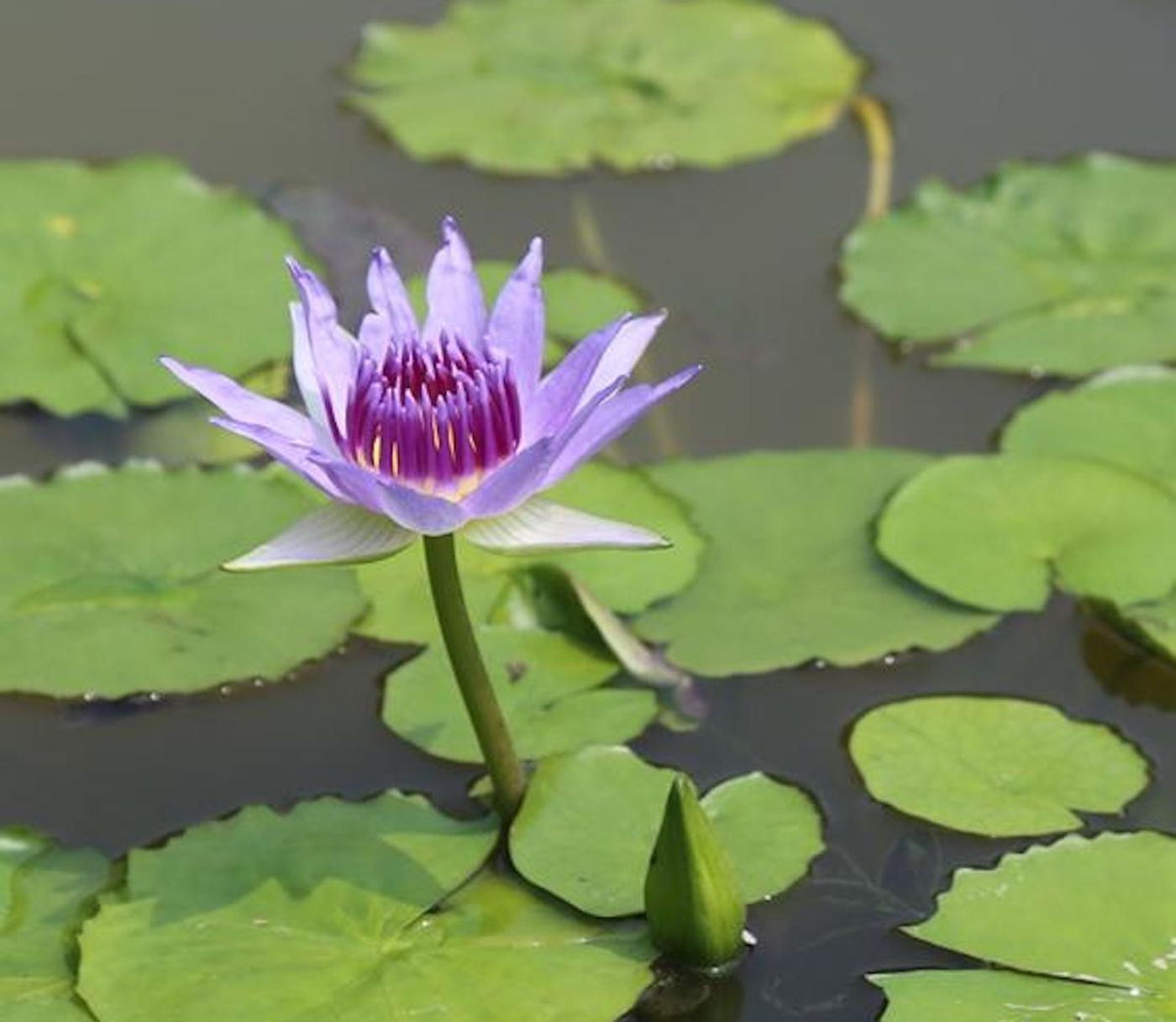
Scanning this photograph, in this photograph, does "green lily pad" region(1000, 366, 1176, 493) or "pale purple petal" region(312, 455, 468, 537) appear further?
"green lily pad" region(1000, 366, 1176, 493)

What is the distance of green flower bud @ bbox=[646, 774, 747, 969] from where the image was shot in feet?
8.12

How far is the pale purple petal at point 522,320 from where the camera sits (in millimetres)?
2564

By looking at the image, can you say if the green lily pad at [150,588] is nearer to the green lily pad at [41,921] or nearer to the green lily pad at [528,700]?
the green lily pad at [528,700]

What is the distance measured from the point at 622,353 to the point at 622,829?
24.3 inches

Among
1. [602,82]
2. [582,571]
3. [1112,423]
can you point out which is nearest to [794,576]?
[582,571]

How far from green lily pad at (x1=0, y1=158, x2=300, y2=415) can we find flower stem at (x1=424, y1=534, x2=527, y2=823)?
3.90 ft

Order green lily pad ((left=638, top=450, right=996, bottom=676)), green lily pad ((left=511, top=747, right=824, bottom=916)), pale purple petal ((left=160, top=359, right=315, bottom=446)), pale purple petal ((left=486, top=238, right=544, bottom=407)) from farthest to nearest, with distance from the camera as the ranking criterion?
green lily pad ((left=638, top=450, right=996, bottom=676)), green lily pad ((left=511, top=747, right=824, bottom=916)), pale purple petal ((left=486, top=238, right=544, bottom=407)), pale purple petal ((left=160, top=359, right=315, bottom=446))

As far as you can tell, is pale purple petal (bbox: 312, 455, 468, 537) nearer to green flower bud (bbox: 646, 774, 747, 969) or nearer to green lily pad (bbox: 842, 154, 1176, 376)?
green flower bud (bbox: 646, 774, 747, 969)

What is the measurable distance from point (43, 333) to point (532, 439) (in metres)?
1.53

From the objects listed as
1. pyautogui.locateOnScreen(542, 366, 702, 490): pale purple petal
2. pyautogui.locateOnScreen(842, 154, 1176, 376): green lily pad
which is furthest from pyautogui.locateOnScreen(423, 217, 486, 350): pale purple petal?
pyautogui.locateOnScreen(842, 154, 1176, 376): green lily pad

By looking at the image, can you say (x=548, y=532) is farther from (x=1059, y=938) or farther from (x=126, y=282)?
(x=126, y=282)

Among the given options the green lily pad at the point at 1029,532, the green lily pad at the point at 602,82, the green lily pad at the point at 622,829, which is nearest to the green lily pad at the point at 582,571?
the green lily pad at the point at 1029,532

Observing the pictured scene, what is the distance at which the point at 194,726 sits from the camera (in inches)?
123

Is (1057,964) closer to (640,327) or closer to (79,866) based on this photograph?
(640,327)
